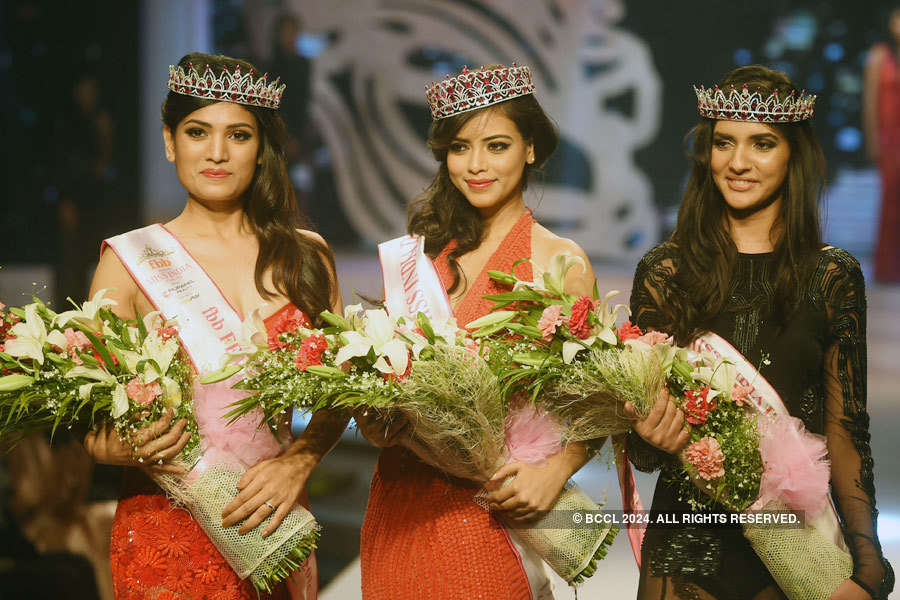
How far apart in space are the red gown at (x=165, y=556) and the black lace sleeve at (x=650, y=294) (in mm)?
711

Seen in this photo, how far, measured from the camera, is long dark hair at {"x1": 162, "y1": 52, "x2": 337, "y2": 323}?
1.96 m

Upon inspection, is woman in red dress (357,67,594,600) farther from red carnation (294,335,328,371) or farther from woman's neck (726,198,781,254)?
woman's neck (726,198,781,254)

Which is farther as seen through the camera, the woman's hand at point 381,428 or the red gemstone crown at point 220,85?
the red gemstone crown at point 220,85

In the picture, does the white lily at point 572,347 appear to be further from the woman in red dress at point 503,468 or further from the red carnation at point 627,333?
the woman in red dress at point 503,468

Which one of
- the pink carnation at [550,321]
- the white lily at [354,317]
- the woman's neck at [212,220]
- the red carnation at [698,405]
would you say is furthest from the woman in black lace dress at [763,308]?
the woman's neck at [212,220]

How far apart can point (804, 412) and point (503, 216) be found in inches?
30.0

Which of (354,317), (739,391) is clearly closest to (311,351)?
(354,317)

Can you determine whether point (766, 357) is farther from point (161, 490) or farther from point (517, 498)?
point (161, 490)

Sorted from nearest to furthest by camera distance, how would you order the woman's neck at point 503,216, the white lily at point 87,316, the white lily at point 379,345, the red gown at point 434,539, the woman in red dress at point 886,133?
the white lily at point 379,345 < the white lily at point 87,316 < the red gown at point 434,539 < the woman's neck at point 503,216 < the woman in red dress at point 886,133

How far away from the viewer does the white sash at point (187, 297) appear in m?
1.91

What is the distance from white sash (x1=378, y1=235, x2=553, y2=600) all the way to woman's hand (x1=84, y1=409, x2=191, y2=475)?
0.49 m

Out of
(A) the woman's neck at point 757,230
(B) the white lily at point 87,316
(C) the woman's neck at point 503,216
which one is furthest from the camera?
(C) the woman's neck at point 503,216

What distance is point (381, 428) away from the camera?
177cm

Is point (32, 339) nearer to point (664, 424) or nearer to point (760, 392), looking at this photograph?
point (664, 424)
